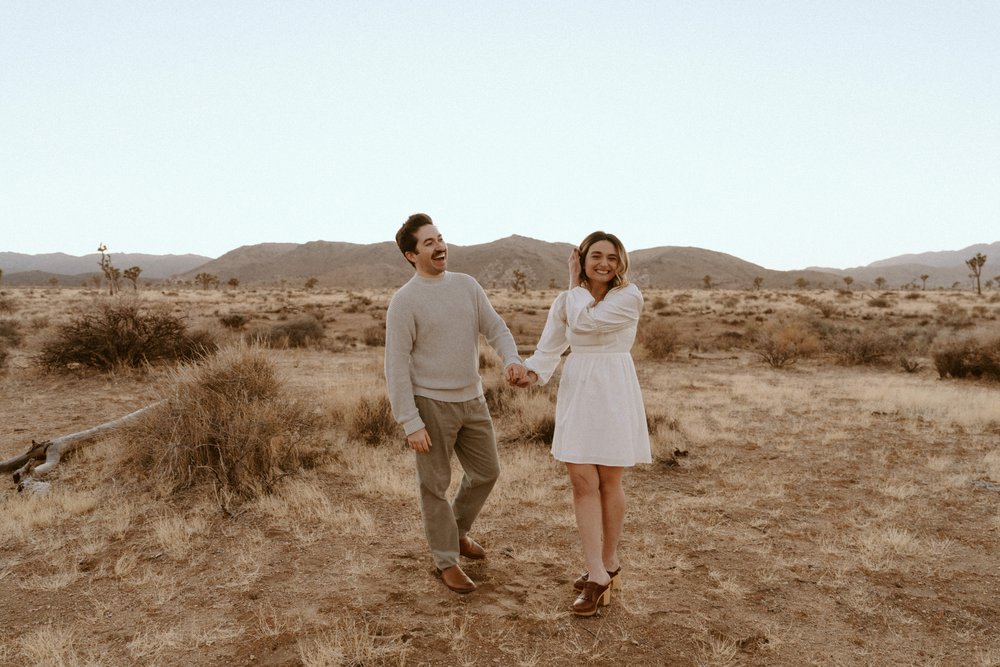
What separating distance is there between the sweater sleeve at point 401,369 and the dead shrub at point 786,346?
11.4 meters

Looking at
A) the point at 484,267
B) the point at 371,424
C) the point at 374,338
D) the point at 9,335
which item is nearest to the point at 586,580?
the point at 371,424

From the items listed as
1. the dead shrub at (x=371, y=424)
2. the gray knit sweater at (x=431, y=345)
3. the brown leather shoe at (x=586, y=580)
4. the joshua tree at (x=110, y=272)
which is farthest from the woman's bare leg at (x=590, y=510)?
the joshua tree at (x=110, y=272)

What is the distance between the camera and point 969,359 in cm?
1095

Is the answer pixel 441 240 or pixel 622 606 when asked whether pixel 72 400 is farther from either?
pixel 622 606

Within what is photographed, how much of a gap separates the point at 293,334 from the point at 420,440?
1335 centimetres

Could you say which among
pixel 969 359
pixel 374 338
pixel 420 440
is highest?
pixel 420 440

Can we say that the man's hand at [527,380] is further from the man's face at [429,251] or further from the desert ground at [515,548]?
the desert ground at [515,548]

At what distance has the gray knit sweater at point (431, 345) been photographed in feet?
10.3

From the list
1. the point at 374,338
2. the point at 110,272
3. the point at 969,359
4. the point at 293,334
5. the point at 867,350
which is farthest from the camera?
the point at 110,272

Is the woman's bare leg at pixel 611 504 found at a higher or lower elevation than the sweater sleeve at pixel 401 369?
lower

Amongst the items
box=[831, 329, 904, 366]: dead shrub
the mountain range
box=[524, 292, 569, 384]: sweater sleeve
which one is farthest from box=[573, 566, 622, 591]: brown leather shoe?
the mountain range

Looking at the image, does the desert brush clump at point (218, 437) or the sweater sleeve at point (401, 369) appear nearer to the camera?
the sweater sleeve at point (401, 369)

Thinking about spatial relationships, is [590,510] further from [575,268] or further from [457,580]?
[575,268]

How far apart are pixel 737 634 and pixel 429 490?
5.77ft
